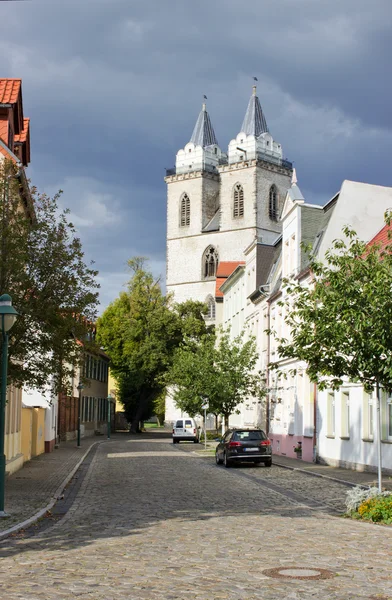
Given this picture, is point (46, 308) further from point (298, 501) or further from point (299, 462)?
point (299, 462)

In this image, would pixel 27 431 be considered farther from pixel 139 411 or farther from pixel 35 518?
pixel 139 411

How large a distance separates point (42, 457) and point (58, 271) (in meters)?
16.2

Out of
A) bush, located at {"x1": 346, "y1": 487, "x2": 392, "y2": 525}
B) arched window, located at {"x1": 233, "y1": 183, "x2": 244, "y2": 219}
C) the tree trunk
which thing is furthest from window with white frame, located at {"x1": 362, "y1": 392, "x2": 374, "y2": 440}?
arched window, located at {"x1": 233, "y1": 183, "x2": 244, "y2": 219}

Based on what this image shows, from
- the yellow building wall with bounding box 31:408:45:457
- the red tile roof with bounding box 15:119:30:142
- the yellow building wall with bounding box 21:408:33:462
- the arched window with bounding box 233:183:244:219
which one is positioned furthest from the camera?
the arched window with bounding box 233:183:244:219

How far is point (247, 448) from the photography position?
29.1 meters

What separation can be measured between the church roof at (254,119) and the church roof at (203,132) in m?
5.14

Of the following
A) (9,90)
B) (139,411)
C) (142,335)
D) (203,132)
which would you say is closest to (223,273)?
(142,335)

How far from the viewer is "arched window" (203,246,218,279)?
94000mm

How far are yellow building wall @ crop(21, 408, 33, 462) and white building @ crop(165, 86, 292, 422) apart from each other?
59.5 m

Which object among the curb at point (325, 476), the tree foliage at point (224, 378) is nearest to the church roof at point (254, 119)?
the tree foliage at point (224, 378)

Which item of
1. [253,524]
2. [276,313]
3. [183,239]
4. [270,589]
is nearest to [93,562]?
[270,589]

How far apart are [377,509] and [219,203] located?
8754cm

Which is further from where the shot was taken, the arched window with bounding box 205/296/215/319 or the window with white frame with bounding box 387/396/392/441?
the arched window with bounding box 205/296/215/319

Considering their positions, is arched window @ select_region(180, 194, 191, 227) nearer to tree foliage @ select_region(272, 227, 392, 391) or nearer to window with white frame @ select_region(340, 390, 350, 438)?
window with white frame @ select_region(340, 390, 350, 438)
